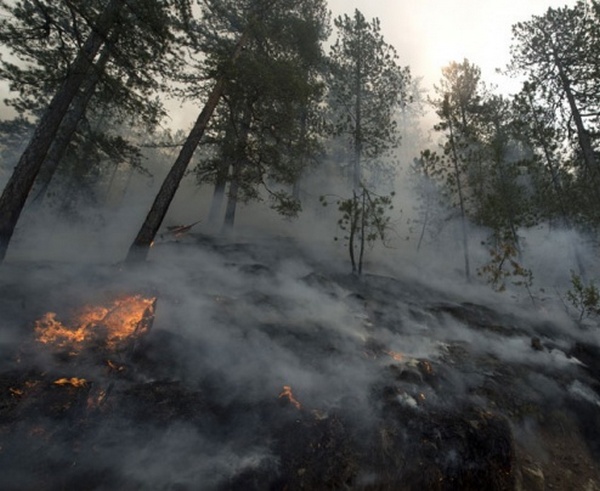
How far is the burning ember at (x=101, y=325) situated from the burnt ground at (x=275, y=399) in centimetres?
18

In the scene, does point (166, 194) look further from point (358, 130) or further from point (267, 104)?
point (358, 130)

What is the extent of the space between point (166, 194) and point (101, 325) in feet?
15.6

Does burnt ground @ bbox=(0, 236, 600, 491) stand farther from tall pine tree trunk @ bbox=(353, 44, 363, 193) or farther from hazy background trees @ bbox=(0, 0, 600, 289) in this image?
tall pine tree trunk @ bbox=(353, 44, 363, 193)

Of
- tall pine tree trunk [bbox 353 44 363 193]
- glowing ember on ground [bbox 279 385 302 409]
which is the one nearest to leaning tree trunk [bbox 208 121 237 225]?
Answer: tall pine tree trunk [bbox 353 44 363 193]

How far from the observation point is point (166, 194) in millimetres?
9875

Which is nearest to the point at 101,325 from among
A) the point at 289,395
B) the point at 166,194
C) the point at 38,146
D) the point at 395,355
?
the point at 289,395

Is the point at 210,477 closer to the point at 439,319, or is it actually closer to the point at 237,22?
the point at 439,319

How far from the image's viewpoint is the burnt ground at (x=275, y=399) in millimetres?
3859

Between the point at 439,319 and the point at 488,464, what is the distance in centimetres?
577

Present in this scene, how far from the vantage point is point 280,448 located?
420cm

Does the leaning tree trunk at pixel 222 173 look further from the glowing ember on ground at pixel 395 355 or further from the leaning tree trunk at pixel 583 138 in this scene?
the leaning tree trunk at pixel 583 138

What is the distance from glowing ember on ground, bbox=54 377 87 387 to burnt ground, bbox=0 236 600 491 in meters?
0.08

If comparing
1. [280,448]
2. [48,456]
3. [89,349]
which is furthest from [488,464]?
[89,349]

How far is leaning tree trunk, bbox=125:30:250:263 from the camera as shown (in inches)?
379
